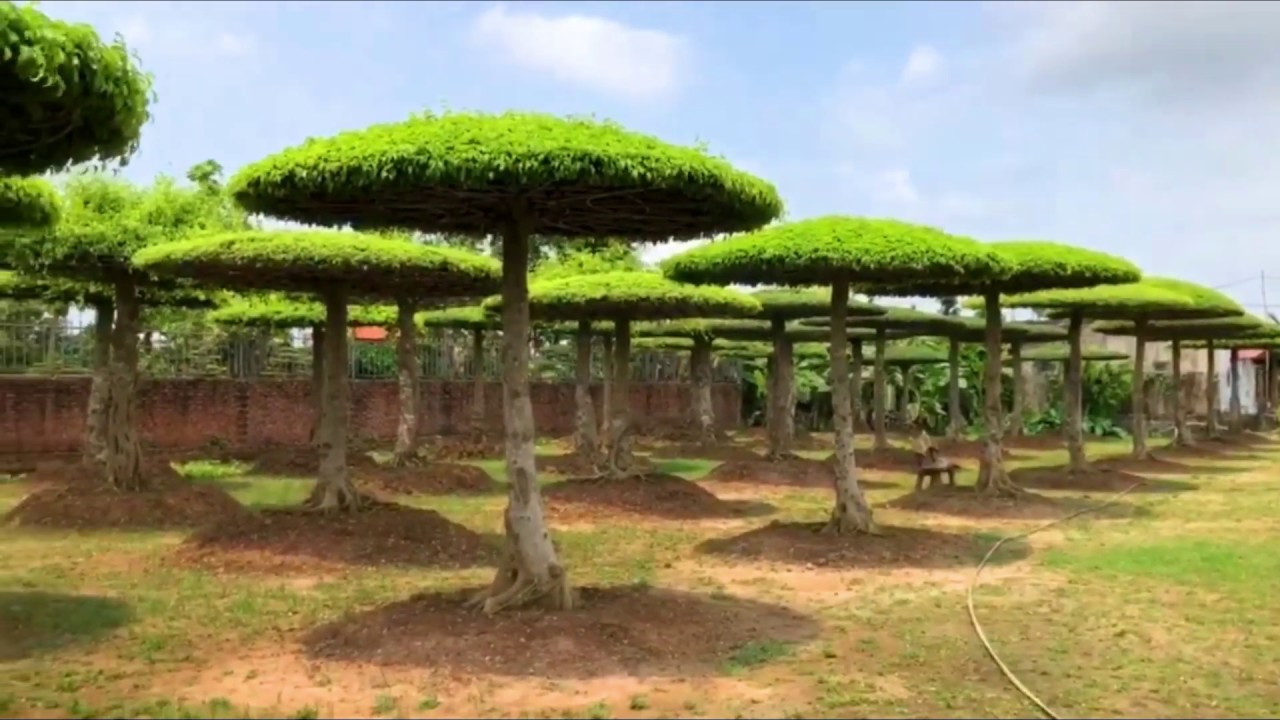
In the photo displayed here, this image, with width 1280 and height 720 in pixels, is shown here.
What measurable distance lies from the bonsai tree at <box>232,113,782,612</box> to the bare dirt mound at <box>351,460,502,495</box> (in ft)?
29.0

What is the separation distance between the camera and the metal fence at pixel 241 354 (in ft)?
74.2

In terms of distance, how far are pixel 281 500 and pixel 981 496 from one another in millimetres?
9492

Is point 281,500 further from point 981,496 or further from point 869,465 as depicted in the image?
point 869,465

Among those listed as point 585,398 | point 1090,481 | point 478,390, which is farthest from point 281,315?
point 1090,481

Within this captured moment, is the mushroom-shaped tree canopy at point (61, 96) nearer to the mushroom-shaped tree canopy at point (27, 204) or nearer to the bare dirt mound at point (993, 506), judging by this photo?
the mushroom-shaped tree canopy at point (27, 204)

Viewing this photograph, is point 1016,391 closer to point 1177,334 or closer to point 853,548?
point 1177,334

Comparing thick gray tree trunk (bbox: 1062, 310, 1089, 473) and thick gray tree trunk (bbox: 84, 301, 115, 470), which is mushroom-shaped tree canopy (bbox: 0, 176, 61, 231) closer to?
thick gray tree trunk (bbox: 84, 301, 115, 470)

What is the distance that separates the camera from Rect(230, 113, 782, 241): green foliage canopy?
750cm

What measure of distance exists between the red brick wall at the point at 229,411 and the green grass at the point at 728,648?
914 centimetres

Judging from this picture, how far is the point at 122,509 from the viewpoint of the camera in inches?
559

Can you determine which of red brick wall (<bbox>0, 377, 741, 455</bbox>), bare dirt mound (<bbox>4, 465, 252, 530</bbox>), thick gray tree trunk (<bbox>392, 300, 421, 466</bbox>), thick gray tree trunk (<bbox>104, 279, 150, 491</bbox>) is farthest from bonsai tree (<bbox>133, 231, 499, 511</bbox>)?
red brick wall (<bbox>0, 377, 741, 455</bbox>)

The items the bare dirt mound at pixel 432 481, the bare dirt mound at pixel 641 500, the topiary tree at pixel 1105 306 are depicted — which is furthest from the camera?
the topiary tree at pixel 1105 306

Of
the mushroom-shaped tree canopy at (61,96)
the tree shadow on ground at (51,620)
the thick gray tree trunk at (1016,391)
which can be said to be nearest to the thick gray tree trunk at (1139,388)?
the thick gray tree trunk at (1016,391)

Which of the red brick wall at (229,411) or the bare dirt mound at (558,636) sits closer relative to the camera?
the bare dirt mound at (558,636)
